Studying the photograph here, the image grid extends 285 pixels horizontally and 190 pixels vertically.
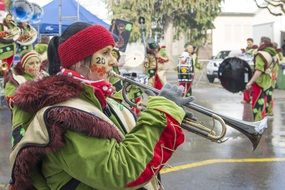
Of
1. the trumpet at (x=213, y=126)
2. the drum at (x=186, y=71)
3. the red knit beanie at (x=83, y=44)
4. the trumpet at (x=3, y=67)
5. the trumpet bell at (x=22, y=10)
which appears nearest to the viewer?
the red knit beanie at (x=83, y=44)

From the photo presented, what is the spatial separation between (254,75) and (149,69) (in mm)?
2960

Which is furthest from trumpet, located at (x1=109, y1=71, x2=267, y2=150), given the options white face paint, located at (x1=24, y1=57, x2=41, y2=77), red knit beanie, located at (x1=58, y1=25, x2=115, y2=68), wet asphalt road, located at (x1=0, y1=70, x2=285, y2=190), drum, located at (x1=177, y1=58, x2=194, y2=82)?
drum, located at (x1=177, y1=58, x2=194, y2=82)

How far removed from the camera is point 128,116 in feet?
7.44

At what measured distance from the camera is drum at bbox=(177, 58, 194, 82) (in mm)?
13750

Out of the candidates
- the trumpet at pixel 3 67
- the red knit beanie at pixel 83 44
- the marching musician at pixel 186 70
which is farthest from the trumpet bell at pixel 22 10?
the red knit beanie at pixel 83 44

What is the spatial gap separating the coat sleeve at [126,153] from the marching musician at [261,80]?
24.5ft

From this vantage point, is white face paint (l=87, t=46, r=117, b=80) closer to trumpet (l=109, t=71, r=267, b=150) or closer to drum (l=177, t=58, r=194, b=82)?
trumpet (l=109, t=71, r=267, b=150)

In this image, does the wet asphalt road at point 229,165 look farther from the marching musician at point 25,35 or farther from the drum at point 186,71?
the drum at point 186,71

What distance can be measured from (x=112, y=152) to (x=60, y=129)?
7.9 inches

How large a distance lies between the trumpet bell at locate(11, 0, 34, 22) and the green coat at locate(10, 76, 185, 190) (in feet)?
34.0

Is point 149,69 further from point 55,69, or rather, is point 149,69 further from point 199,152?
point 55,69

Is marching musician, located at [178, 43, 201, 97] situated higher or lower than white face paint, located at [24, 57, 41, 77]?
lower

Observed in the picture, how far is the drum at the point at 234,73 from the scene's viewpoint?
8.82m

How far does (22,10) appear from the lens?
12.2m
